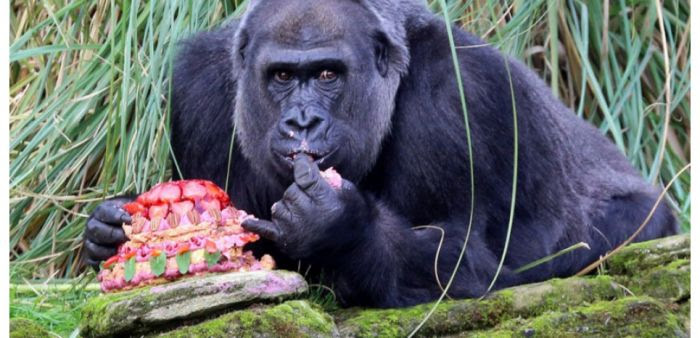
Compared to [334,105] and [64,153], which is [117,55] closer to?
[64,153]

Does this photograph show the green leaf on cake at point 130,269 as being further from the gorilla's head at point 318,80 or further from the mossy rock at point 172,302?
the gorilla's head at point 318,80

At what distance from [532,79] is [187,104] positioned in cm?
168

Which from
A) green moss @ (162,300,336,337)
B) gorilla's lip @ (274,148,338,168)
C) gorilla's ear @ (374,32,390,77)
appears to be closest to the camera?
green moss @ (162,300,336,337)

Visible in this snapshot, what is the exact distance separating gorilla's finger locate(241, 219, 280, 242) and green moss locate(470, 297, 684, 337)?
83 centimetres

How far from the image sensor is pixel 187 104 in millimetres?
5477

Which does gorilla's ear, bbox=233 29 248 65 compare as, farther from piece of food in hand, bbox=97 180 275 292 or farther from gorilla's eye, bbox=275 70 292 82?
piece of food in hand, bbox=97 180 275 292

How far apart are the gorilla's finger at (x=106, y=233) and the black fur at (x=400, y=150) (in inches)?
25.6

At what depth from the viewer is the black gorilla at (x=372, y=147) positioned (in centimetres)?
462

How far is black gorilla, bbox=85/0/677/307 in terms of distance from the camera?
4.62 m

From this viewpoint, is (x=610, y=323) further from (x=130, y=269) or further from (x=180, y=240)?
(x=130, y=269)

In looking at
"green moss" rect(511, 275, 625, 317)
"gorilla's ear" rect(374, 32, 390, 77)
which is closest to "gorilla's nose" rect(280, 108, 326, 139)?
"gorilla's ear" rect(374, 32, 390, 77)

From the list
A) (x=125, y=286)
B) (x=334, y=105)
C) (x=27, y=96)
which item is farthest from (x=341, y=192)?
(x=27, y=96)

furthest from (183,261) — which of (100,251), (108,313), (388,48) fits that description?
(388,48)

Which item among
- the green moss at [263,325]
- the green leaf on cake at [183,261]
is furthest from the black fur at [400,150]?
the green moss at [263,325]
